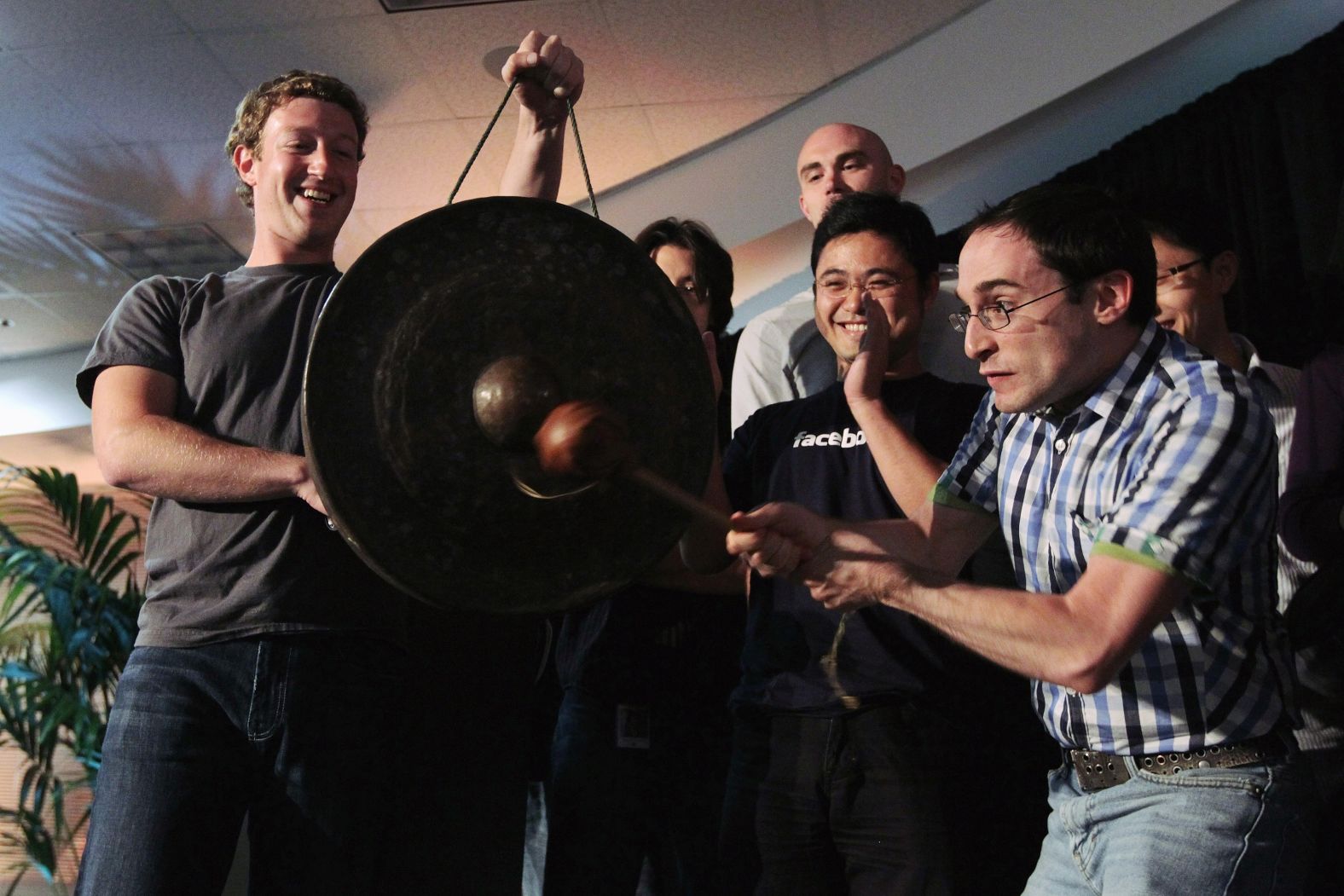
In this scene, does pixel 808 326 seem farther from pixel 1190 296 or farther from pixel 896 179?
pixel 1190 296

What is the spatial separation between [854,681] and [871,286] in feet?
2.37

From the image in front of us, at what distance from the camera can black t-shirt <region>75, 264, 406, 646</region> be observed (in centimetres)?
160

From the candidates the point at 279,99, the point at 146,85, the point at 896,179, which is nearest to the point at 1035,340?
the point at 279,99

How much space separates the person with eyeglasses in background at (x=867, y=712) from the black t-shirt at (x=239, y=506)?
543 mm

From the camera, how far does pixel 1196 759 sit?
1348 millimetres

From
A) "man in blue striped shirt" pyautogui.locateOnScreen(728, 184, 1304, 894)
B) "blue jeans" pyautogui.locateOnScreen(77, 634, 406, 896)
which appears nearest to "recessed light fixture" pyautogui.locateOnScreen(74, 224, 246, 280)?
"blue jeans" pyautogui.locateOnScreen(77, 634, 406, 896)

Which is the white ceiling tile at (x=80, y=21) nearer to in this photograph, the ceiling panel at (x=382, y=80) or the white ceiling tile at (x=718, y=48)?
the ceiling panel at (x=382, y=80)

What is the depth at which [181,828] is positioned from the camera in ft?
4.90

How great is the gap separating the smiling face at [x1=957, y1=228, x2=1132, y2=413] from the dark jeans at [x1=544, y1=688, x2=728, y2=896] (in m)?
0.86

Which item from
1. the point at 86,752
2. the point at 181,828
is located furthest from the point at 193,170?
the point at 181,828

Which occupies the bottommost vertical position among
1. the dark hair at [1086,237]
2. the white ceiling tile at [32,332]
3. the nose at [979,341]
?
the nose at [979,341]

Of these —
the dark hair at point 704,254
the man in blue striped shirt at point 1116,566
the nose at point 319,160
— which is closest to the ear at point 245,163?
the nose at point 319,160

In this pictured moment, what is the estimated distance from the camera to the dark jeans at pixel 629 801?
200 cm

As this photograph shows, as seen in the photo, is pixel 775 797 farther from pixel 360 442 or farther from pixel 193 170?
pixel 193 170
